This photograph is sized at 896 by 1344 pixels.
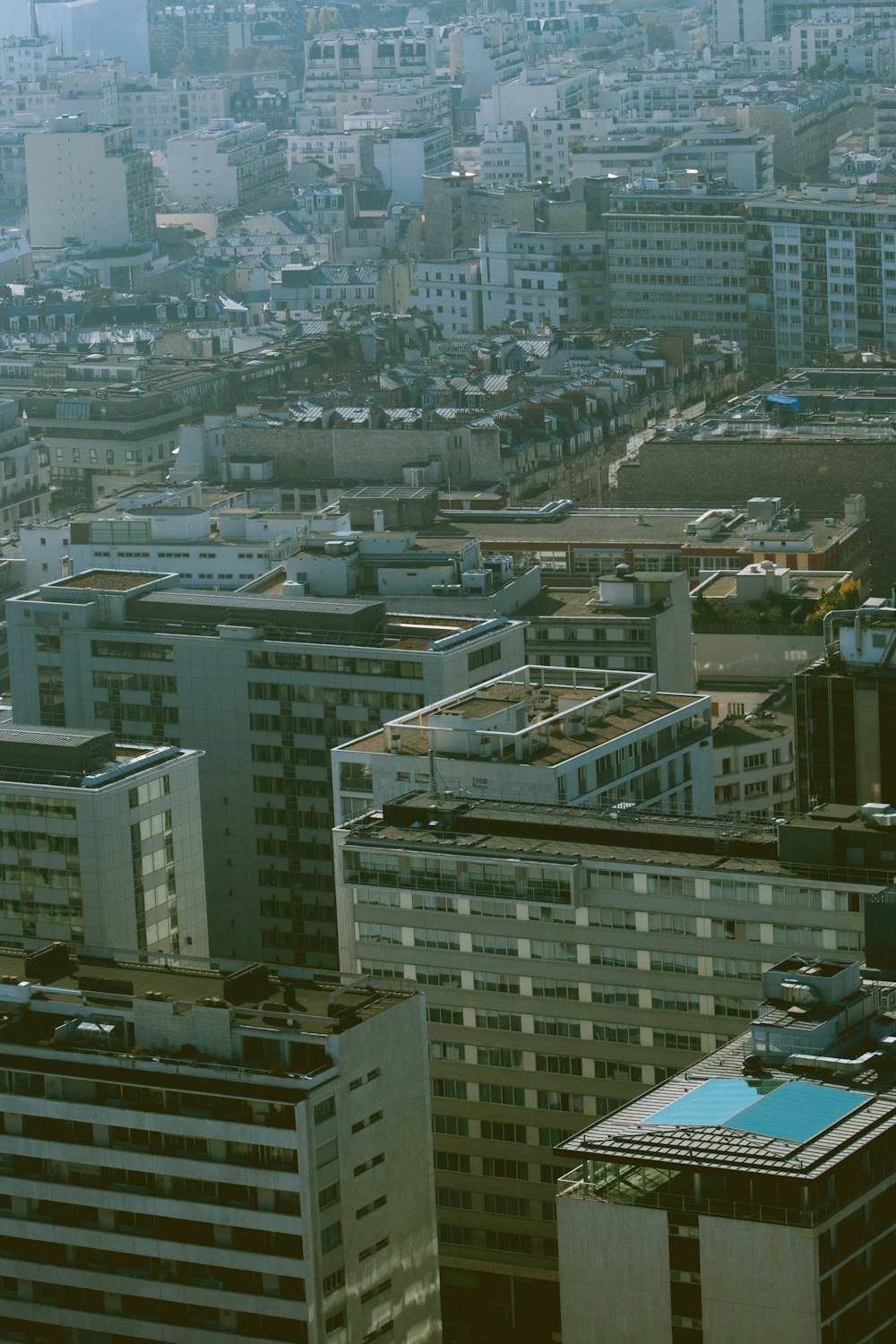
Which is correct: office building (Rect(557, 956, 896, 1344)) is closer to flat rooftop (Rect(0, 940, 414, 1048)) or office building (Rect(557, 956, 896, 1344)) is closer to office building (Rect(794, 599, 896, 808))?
flat rooftop (Rect(0, 940, 414, 1048))

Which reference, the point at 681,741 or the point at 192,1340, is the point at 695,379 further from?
the point at 192,1340

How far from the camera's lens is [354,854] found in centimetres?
6638

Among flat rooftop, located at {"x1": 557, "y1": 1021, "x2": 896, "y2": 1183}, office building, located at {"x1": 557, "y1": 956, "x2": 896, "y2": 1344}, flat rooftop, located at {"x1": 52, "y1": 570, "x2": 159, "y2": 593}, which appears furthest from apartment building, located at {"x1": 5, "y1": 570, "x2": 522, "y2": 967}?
office building, located at {"x1": 557, "y1": 956, "x2": 896, "y2": 1344}

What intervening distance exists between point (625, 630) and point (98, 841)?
22135 millimetres

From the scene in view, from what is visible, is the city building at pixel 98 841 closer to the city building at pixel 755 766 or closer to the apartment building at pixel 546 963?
the apartment building at pixel 546 963

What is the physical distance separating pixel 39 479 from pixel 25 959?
263 feet

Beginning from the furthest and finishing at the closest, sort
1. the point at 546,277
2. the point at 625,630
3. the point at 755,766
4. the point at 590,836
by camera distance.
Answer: the point at 546,277, the point at 625,630, the point at 755,766, the point at 590,836

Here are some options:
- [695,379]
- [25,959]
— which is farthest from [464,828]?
[695,379]

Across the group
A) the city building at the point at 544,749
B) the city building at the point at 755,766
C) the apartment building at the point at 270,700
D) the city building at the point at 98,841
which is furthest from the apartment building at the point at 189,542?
the city building at the point at 98,841

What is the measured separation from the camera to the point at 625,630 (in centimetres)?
8862

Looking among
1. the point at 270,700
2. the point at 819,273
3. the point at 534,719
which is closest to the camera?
the point at 534,719

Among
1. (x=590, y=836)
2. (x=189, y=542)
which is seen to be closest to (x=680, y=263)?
(x=189, y=542)

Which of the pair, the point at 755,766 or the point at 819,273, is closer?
the point at 755,766

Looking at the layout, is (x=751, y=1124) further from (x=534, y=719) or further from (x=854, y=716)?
(x=854, y=716)
